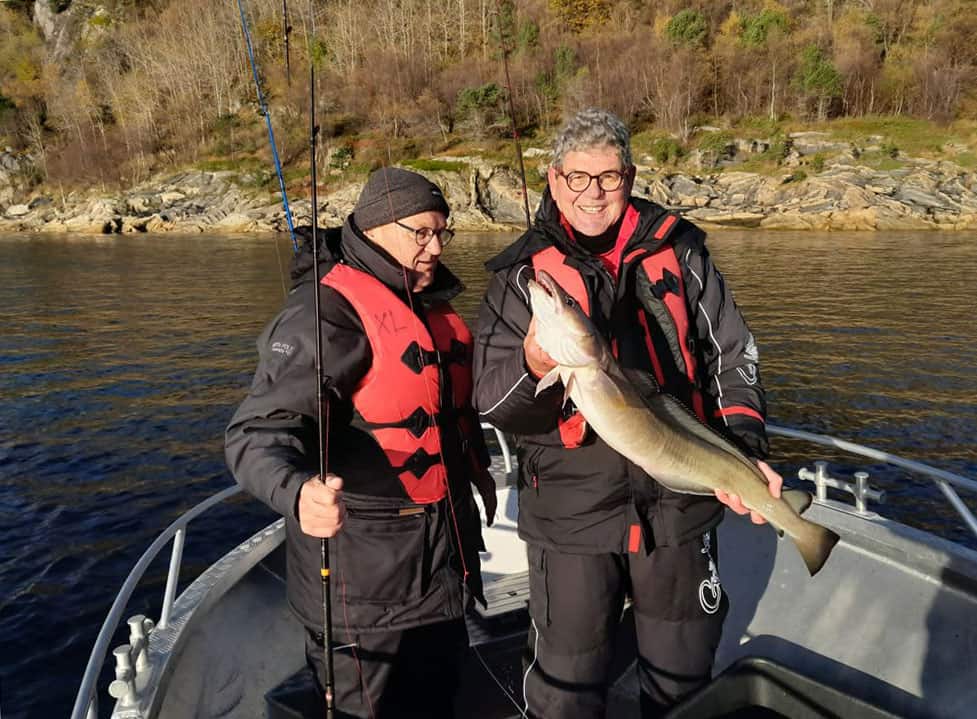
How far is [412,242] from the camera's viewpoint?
3.30 m

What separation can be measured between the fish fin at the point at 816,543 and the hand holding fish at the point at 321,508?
2.08 meters

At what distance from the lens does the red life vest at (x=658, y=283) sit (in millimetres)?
3273

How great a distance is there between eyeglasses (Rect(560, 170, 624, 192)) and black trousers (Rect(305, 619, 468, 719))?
219 cm

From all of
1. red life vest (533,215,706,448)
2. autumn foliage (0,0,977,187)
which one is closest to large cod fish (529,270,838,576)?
red life vest (533,215,706,448)

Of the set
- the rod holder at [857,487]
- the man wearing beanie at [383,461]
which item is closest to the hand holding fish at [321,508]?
the man wearing beanie at [383,461]

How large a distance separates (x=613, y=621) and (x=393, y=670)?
107 cm

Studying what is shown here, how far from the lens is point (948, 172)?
48.3 m

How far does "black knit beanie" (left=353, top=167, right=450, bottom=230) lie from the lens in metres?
3.20

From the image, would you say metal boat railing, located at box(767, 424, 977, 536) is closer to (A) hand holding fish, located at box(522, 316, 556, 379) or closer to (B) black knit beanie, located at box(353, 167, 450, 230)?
(A) hand holding fish, located at box(522, 316, 556, 379)

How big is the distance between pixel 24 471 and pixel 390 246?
38.1 feet

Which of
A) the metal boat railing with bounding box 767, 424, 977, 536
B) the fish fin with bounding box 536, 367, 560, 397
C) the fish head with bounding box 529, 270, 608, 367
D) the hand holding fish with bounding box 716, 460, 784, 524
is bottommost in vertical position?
the metal boat railing with bounding box 767, 424, 977, 536

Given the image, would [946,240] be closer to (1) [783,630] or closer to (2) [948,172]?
(2) [948,172]

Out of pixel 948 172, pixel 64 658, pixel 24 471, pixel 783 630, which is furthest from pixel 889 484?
pixel 948 172

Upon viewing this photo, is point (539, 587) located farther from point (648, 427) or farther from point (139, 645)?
point (139, 645)
